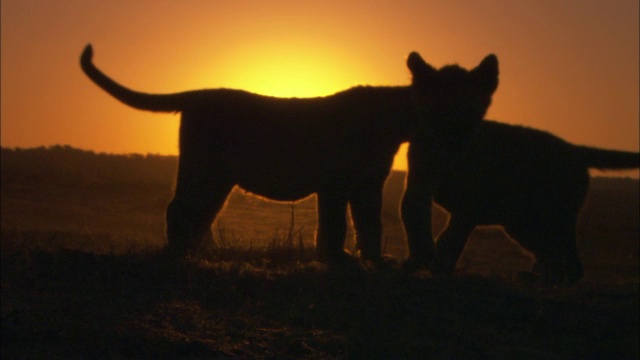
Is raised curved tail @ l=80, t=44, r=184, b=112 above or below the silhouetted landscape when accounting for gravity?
above

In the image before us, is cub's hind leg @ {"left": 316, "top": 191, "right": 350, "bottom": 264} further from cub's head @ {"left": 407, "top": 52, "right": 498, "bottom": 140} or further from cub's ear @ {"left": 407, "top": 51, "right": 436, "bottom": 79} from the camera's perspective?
cub's ear @ {"left": 407, "top": 51, "right": 436, "bottom": 79}

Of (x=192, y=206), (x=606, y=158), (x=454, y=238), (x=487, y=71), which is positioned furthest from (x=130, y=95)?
(x=606, y=158)

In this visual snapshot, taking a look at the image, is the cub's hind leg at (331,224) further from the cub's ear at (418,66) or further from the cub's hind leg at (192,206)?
the cub's ear at (418,66)

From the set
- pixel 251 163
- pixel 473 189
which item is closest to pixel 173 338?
pixel 251 163

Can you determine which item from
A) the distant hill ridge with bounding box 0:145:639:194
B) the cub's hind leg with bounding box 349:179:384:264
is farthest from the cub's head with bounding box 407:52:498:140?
the distant hill ridge with bounding box 0:145:639:194

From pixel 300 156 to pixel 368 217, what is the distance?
0.77 meters

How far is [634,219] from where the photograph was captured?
3109 centimetres

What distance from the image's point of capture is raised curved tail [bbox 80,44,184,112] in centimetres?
809

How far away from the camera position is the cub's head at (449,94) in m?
7.39

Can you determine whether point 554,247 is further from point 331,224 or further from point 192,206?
point 192,206

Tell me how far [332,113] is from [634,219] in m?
25.6

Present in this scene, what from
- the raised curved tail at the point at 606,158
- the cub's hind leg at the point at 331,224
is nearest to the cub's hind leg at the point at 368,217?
the cub's hind leg at the point at 331,224

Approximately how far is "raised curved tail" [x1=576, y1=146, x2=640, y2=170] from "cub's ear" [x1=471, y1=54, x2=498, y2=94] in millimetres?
1973

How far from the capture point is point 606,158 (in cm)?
929
